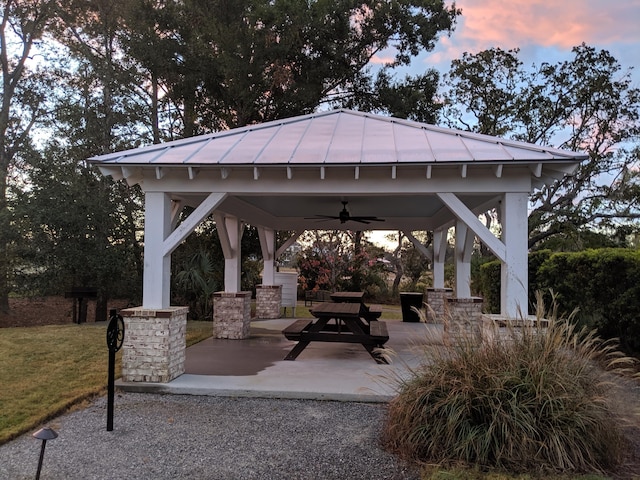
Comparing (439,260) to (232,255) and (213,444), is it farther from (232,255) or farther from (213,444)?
(213,444)

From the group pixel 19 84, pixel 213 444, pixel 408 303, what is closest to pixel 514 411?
pixel 213 444

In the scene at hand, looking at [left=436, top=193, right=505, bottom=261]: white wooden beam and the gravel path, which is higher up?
[left=436, top=193, right=505, bottom=261]: white wooden beam

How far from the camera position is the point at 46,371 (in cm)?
651

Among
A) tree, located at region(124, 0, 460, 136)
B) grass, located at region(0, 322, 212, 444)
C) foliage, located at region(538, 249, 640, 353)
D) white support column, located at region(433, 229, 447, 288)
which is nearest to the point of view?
grass, located at region(0, 322, 212, 444)

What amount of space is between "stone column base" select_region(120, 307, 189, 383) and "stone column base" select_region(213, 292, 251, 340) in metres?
3.44

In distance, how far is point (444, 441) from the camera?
3619 mm

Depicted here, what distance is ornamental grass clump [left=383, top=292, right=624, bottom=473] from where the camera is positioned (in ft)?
11.4

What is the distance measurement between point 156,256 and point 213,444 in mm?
2712

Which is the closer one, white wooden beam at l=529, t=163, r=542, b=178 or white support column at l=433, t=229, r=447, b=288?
white wooden beam at l=529, t=163, r=542, b=178

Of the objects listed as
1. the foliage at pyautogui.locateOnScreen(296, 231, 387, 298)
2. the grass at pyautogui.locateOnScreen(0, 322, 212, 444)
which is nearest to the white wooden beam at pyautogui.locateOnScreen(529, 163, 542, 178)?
the grass at pyautogui.locateOnScreen(0, 322, 212, 444)

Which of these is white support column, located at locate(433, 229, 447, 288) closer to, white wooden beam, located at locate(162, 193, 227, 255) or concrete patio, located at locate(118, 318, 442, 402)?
concrete patio, located at locate(118, 318, 442, 402)

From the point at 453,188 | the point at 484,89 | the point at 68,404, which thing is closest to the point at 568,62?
the point at 484,89

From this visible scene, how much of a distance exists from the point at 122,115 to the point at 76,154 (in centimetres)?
172

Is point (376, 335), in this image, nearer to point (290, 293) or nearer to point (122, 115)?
point (290, 293)
